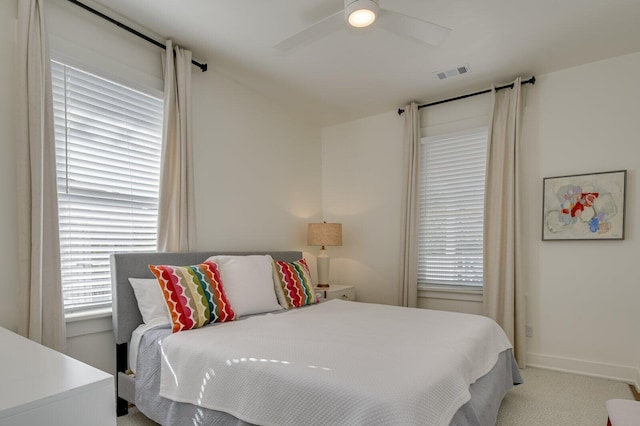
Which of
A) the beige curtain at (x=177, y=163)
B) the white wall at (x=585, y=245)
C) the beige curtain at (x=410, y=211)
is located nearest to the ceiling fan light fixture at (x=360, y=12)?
the beige curtain at (x=177, y=163)

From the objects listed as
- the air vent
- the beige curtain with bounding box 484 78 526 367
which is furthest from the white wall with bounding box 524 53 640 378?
the air vent

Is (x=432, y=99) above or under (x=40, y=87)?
above

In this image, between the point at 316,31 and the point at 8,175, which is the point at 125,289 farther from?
the point at 316,31

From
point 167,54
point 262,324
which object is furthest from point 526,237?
point 167,54

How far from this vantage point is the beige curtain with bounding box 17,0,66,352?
2.00 metres

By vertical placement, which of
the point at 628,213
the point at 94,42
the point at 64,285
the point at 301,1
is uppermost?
the point at 301,1

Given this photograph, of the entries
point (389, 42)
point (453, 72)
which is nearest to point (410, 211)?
point (453, 72)

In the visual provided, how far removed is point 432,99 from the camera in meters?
4.00

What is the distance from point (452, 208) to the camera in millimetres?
3916

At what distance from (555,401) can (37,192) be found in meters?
3.66

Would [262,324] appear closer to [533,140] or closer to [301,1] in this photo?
[301,1]

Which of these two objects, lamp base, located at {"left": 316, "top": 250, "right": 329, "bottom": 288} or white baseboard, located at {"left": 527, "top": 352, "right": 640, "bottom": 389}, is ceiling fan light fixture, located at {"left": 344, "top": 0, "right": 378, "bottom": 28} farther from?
white baseboard, located at {"left": 527, "top": 352, "right": 640, "bottom": 389}

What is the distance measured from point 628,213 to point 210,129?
12.1ft

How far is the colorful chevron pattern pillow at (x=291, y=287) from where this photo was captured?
9.86 feet
